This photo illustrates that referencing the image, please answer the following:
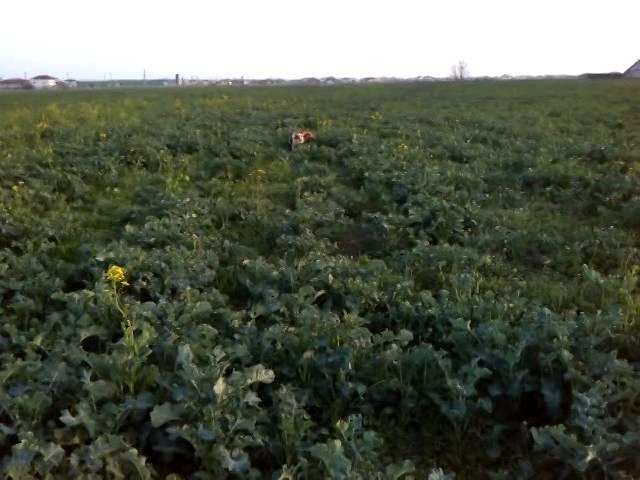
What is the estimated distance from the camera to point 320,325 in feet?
12.1

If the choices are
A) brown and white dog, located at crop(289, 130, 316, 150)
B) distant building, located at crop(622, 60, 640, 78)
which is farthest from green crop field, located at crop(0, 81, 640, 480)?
distant building, located at crop(622, 60, 640, 78)

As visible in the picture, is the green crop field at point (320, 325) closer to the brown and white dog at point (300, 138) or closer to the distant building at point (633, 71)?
the brown and white dog at point (300, 138)

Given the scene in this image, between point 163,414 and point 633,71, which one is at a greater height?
point 633,71

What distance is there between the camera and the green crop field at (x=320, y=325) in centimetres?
292

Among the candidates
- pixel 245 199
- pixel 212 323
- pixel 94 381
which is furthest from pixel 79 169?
pixel 94 381

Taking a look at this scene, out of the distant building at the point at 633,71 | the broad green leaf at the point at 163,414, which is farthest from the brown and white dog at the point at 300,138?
the distant building at the point at 633,71

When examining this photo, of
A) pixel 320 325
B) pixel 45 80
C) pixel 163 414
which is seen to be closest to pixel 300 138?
pixel 320 325

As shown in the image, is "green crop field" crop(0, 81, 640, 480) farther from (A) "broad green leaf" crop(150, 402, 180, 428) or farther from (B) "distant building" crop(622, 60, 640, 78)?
(B) "distant building" crop(622, 60, 640, 78)

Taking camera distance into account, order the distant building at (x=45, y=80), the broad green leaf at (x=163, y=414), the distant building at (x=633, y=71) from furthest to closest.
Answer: the distant building at (x=45, y=80), the distant building at (x=633, y=71), the broad green leaf at (x=163, y=414)

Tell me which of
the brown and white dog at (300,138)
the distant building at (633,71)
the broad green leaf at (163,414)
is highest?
the distant building at (633,71)

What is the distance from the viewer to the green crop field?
9.58 feet

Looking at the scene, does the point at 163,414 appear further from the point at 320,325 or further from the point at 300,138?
the point at 300,138

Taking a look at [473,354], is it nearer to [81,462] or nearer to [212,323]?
[212,323]

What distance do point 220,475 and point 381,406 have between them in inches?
40.7
